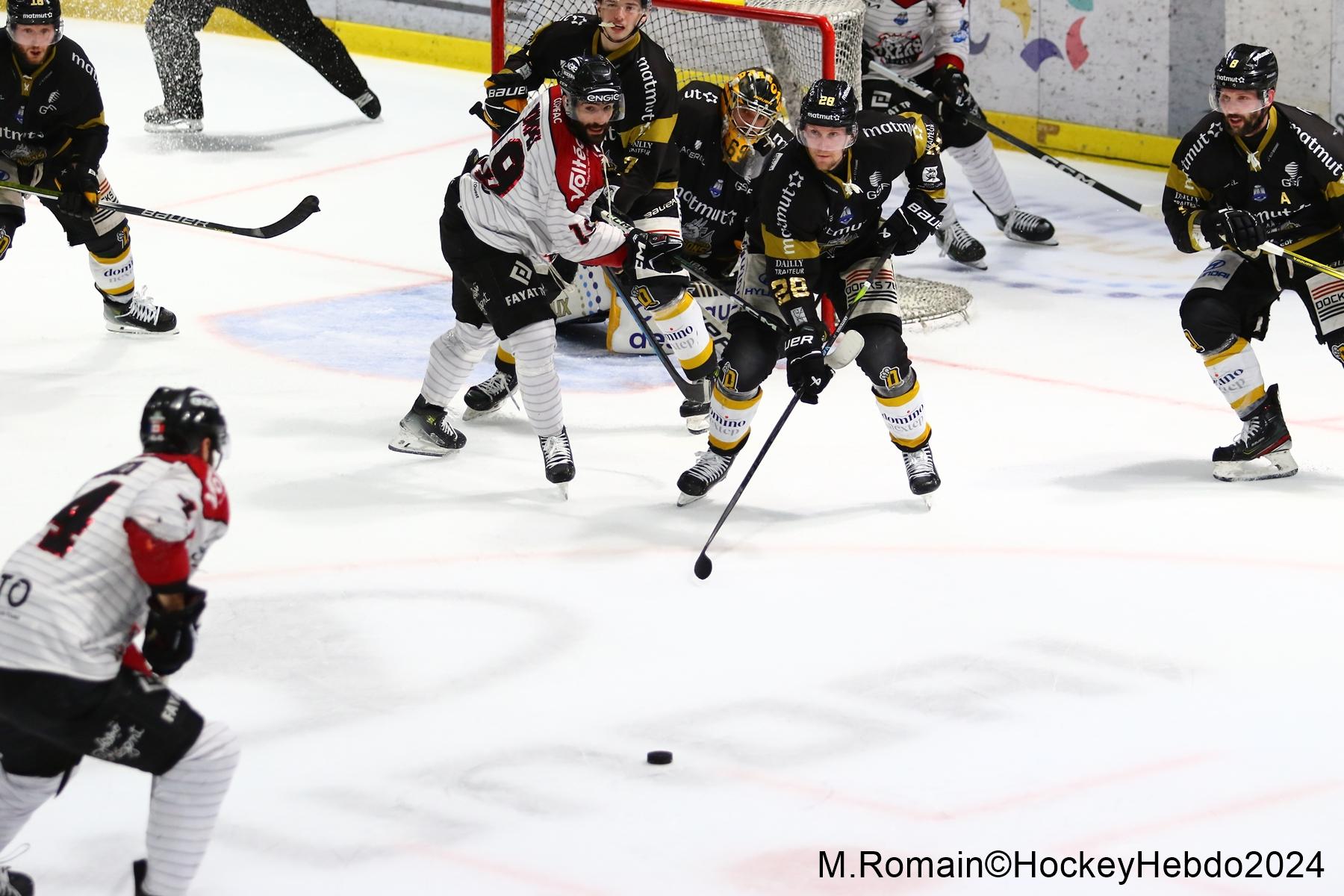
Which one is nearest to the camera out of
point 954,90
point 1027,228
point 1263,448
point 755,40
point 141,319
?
point 1263,448

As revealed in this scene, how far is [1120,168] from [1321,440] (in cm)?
342

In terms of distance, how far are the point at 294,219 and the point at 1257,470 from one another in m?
2.83

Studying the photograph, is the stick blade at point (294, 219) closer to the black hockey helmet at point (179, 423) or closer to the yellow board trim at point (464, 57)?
the yellow board trim at point (464, 57)

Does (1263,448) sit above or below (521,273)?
below

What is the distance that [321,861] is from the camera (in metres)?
2.92

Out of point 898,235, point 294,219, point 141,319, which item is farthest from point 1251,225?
point 141,319

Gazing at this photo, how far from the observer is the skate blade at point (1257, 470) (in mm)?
4801

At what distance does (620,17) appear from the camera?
5227mm

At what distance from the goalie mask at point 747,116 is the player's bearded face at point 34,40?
1.91 metres

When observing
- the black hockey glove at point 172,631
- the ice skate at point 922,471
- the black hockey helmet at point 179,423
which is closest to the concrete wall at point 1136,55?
the ice skate at point 922,471

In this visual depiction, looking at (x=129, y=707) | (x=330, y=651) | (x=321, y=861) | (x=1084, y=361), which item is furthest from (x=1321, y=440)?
(x=129, y=707)

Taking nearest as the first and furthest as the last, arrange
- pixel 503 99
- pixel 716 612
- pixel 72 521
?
1. pixel 72 521
2. pixel 716 612
3. pixel 503 99

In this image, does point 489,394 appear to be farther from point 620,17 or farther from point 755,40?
point 755,40

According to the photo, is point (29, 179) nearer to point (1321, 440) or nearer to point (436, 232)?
point (436, 232)
